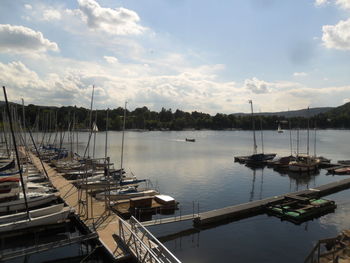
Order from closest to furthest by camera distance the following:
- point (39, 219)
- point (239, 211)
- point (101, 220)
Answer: point (101, 220)
point (39, 219)
point (239, 211)

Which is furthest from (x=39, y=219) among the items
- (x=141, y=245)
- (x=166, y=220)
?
(x=141, y=245)

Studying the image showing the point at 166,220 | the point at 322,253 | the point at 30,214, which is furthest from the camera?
the point at 166,220

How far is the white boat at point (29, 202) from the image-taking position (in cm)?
2580

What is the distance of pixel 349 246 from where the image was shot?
18.8 m

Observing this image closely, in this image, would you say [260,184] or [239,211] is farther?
[260,184]

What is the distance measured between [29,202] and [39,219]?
4852mm

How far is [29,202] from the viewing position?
2702cm

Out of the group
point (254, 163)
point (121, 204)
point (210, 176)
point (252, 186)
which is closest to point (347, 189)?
point (252, 186)

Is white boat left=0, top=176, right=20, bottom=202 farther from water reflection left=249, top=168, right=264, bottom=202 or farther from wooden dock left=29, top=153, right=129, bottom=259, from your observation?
water reflection left=249, top=168, right=264, bottom=202

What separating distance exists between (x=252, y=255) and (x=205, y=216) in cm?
615

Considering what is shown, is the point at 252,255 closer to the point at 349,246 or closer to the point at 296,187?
the point at 349,246

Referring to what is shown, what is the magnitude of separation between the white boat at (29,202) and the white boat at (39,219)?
10.6 ft

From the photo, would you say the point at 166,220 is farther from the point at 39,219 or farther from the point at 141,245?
the point at 39,219

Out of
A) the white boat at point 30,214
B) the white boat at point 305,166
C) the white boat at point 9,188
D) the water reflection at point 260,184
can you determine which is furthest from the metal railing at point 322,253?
the white boat at point 305,166
